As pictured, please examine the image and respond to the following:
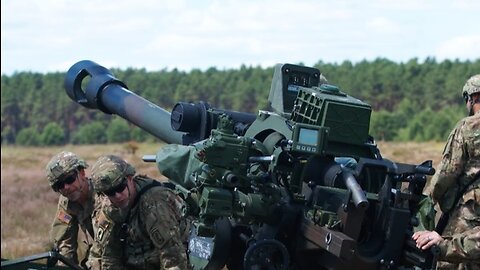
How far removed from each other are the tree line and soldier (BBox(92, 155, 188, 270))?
158 feet

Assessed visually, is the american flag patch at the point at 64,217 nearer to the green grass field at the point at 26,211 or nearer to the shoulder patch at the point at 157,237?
the green grass field at the point at 26,211

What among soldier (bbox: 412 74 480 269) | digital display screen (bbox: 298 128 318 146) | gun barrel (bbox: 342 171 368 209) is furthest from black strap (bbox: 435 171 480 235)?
digital display screen (bbox: 298 128 318 146)

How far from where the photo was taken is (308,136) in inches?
238

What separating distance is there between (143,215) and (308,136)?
128 centimetres

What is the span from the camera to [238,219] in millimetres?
6207

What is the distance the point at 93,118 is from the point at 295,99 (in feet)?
236

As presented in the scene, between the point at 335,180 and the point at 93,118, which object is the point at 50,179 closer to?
the point at 335,180

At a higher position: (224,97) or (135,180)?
(135,180)

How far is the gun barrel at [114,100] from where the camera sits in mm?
8789

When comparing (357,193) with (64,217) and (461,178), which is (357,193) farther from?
(64,217)

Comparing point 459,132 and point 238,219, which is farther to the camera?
point 459,132

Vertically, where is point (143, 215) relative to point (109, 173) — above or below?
below

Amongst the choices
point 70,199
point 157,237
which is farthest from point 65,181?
point 157,237

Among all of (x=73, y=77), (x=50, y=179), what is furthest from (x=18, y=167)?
(x=50, y=179)
